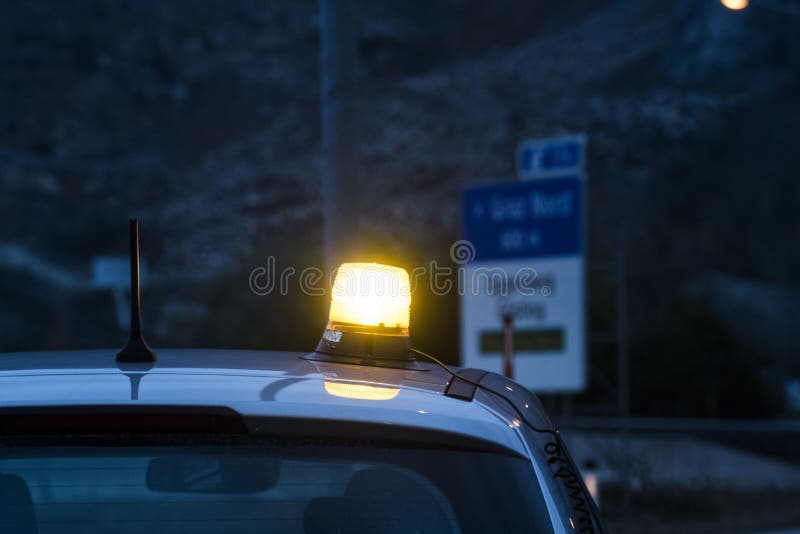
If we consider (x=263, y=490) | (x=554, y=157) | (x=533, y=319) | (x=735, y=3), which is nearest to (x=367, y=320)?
(x=263, y=490)

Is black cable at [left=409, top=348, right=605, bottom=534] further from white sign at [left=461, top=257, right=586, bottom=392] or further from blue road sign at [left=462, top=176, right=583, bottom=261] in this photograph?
white sign at [left=461, top=257, right=586, bottom=392]

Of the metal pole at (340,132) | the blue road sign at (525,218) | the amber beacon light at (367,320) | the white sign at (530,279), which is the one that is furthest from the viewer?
the white sign at (530,279)

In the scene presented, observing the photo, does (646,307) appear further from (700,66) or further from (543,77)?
(543,77)

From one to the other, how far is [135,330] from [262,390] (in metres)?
0.48

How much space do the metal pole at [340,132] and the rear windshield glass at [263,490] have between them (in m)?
4.52

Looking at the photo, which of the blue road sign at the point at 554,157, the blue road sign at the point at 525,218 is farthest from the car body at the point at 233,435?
the blue road sign at the point at 554,157

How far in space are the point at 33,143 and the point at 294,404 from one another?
231ft

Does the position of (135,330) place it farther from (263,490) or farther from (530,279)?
(530,279)

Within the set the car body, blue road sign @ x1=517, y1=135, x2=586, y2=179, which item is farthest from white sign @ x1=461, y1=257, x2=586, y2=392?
the car body

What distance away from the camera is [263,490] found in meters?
1.92

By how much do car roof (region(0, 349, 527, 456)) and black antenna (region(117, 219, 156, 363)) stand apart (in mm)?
35

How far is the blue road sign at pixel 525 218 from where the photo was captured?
11672mm

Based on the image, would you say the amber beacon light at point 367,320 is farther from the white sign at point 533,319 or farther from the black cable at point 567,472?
the white sign at point 533,319

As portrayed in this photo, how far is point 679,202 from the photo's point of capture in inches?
2170
